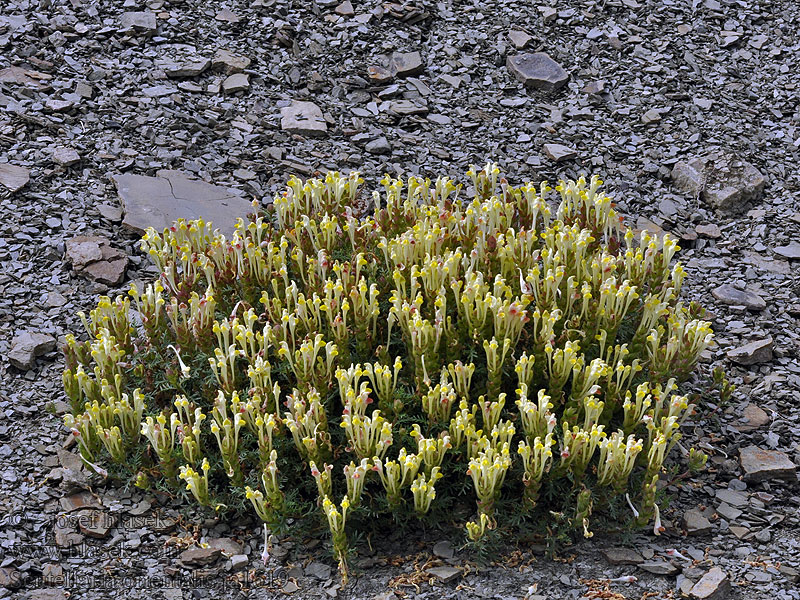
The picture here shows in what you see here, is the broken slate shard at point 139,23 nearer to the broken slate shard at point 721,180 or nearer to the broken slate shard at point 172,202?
the broken slate shard at point 172,202

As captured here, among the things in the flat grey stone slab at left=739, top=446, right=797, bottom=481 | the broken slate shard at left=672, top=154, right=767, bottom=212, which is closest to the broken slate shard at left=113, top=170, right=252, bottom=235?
the broken slate shard at left=672, top=154, right=767, bottom=212

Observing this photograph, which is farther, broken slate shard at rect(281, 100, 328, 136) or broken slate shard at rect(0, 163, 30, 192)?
broken slate shard at rect(281, 100, 328, 136)

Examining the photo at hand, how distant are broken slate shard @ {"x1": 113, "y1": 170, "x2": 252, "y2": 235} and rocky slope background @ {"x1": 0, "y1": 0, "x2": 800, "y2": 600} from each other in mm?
26

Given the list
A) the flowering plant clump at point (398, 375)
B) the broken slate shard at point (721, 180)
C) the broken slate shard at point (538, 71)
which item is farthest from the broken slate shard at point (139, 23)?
the broken slate shard at point (721, 180)

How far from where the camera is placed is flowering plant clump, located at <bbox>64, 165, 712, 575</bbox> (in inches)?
190

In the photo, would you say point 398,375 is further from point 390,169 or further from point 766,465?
point 390,169

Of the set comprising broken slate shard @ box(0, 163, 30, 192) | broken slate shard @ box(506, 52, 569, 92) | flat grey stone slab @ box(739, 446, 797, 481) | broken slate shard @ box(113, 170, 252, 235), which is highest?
broken slate shard @ box(506, 52, 569, 92)

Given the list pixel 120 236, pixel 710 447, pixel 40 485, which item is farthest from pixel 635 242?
pixel 40 485

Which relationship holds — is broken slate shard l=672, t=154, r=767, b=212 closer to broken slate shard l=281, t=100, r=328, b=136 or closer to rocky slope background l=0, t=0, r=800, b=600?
rocky slope background l=0, t=0, r=800, b=600

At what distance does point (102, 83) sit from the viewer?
8.69 m

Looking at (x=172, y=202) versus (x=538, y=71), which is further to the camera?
(x=538, y=71)

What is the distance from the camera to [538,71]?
372 inches

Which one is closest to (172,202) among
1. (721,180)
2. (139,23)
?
(139,23)

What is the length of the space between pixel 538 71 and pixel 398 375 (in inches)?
198
